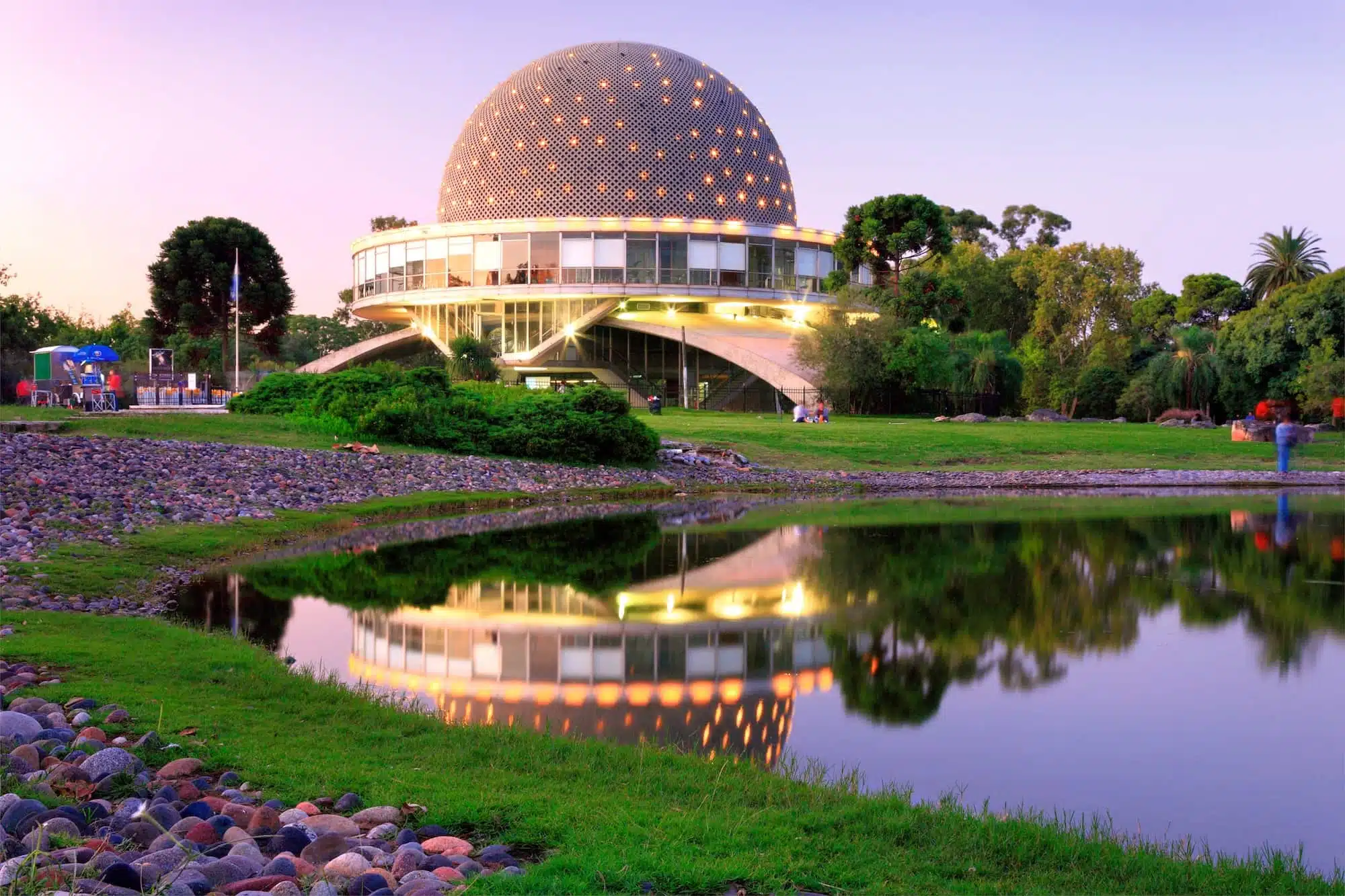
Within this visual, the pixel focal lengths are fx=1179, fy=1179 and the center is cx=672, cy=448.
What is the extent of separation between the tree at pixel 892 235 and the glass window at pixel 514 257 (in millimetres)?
14312

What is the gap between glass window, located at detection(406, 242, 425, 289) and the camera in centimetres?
5403

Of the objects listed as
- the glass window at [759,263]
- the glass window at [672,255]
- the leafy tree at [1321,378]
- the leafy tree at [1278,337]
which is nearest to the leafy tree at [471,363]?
the glass window at [672,255]

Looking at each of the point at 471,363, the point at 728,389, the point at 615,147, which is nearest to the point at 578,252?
the point at 615,147

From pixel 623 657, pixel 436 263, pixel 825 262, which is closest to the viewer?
pixel 623 657

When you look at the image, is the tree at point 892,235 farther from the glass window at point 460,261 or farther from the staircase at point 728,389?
the glass window at point 460,261

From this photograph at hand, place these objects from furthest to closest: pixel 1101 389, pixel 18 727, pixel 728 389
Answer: pixel 1101 389 < pixel 728 389 < pixel 18 727

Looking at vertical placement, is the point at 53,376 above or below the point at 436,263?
below

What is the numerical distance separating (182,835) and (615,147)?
53554 mm

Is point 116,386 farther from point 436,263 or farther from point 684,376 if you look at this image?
point 436,263

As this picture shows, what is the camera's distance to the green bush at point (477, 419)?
72.9ft

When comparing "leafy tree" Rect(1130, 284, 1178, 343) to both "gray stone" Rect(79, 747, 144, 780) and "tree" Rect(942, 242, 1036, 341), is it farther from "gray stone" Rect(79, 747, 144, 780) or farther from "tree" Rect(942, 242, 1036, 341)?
"gray stone" Rect(79, 747, 144, 780)

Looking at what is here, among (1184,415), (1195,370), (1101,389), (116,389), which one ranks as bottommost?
(1184,415)

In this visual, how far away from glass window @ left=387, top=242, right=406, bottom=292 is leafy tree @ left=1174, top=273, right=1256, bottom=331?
1487 inches

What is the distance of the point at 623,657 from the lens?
8180 millimetres
